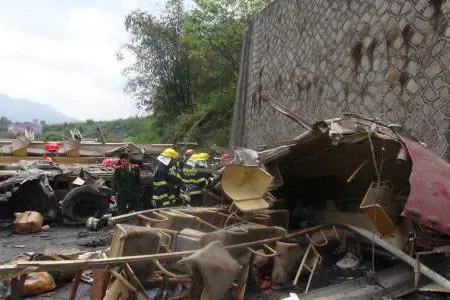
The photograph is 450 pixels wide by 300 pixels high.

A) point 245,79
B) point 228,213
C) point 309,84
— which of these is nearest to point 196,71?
point 245,79

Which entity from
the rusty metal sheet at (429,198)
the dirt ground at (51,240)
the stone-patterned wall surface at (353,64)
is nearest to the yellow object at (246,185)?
the rusty metal sheet at (429,198)

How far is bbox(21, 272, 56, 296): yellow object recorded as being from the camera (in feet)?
19.2

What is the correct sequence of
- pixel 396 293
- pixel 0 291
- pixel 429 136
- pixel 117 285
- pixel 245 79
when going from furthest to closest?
pixel 245 79 → pixel 429 136 → pixel 0 291 → pixel 396 293 → pixel 117 285

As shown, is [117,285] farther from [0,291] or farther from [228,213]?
[0,291]

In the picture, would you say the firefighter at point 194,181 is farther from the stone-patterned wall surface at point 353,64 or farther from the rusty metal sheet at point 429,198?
the rusty metal sheet at point 429,198

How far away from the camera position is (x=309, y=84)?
12516mm

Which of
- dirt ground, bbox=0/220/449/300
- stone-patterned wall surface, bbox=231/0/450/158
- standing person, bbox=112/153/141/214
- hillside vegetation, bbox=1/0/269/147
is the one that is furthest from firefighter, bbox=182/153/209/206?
hillside vegetation, bbox=1/0/269/147

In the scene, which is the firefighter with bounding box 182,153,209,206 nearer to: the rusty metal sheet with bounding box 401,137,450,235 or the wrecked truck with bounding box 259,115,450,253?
the wrecked truck with bounding box 259,115,450,253

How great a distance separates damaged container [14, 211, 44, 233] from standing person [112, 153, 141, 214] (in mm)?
1680

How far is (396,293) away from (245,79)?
14.3 metres

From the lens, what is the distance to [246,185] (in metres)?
5.33

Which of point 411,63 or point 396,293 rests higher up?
point 411,63

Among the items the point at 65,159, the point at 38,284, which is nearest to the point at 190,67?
the point at 65,159

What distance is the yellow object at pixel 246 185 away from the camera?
203 inches
